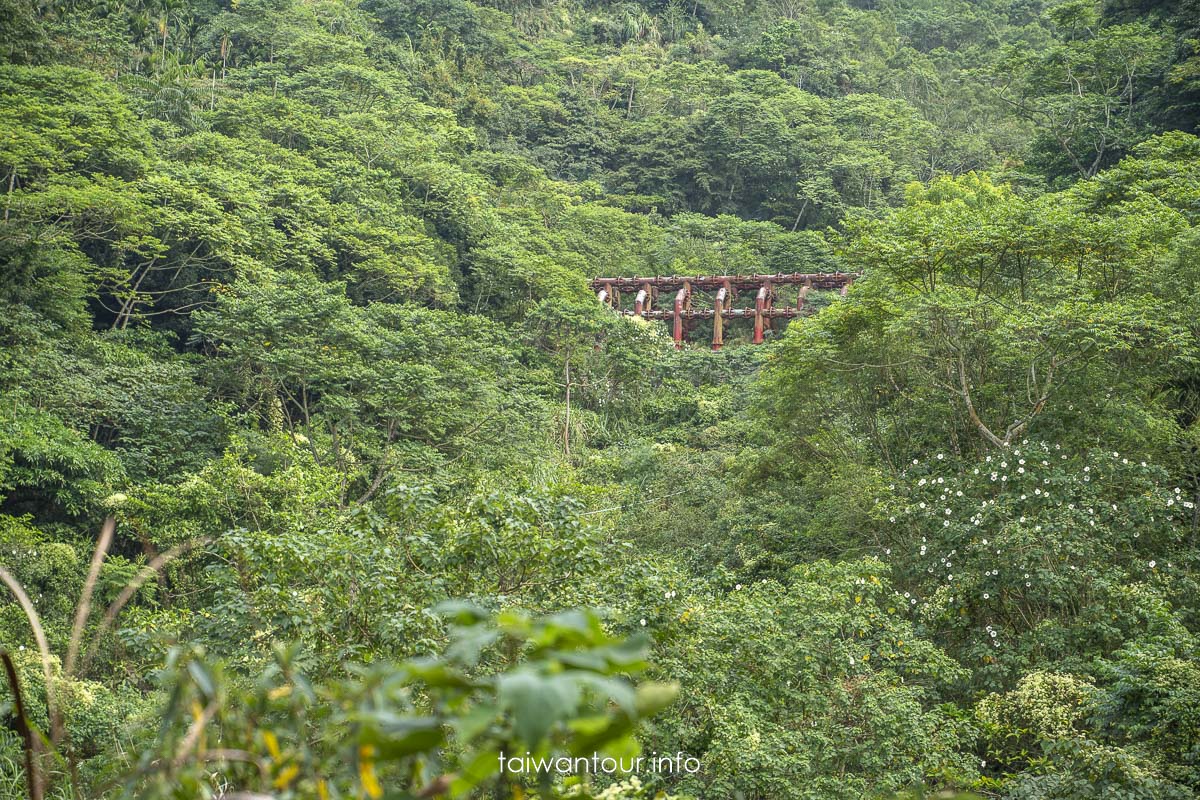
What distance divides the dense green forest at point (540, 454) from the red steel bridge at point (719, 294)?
748mm

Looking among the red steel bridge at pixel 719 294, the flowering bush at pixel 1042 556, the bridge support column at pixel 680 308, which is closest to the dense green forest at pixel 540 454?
the flowering bush at pixel 1042 556

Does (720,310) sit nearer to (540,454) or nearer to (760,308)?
(760,308)

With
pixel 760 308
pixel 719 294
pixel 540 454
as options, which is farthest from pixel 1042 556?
pixel 719 294

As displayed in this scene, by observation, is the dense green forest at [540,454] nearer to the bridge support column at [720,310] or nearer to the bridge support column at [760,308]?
the bridge support column at [760,308]

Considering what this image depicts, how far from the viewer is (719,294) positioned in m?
23.5

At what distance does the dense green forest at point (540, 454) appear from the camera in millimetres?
3506

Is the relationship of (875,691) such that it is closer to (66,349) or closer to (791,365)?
(791,365)

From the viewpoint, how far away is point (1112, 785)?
443 cm

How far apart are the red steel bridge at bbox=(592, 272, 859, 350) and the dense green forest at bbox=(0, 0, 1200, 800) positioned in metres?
0.75

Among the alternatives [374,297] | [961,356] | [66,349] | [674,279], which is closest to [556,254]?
Result: [674,279]

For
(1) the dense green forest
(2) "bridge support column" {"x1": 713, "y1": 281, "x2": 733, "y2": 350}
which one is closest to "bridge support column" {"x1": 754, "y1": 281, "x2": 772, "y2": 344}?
(2) "bridge support column" {"x1": 713, "y1": 281, "x2": 733, "y2": 350}

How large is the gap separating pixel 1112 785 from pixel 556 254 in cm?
1962

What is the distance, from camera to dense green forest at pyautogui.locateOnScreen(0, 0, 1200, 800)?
3.51 m

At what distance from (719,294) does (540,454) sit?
990 centimetres
